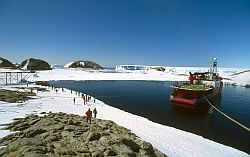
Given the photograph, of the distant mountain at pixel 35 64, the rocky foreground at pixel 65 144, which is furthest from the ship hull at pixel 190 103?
the distant mountain at pixel 35 64

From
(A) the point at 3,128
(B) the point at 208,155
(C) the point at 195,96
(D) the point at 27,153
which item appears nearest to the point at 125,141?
(D) the point at 27,153

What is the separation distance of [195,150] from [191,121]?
15378 mm

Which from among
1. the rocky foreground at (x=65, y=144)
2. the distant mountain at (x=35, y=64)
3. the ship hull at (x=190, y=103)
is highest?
the distant mountain at (x=35, y=64)

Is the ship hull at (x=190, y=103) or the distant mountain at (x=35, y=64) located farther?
the distant mountain at (x=35, y=64)

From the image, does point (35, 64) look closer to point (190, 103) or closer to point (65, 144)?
point (190, 103)

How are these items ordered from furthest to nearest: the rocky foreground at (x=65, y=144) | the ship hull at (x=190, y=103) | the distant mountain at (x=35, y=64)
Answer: the distant mountain at (x=35, y=64)
the ship hull at (x=190, y=103)
the rocky foreground at (x=65, y=144)

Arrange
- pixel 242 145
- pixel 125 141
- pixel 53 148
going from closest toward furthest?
pixel 53 148
pixel 125 141
pixel 242 145

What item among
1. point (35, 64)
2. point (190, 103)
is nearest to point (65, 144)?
point (190, 103)

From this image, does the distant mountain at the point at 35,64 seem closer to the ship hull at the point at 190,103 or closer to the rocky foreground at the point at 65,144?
the ship hull at the point at 190,103

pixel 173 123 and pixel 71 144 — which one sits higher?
pixel 71 144

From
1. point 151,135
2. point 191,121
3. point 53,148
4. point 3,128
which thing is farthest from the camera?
point 191,121

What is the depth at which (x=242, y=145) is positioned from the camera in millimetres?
21688

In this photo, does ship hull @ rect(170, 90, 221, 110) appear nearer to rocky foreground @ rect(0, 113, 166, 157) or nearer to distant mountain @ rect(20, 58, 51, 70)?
rocky foreground @ rect(0, 113, 166, 157)

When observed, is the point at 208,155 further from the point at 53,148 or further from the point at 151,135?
the point at 53,148
